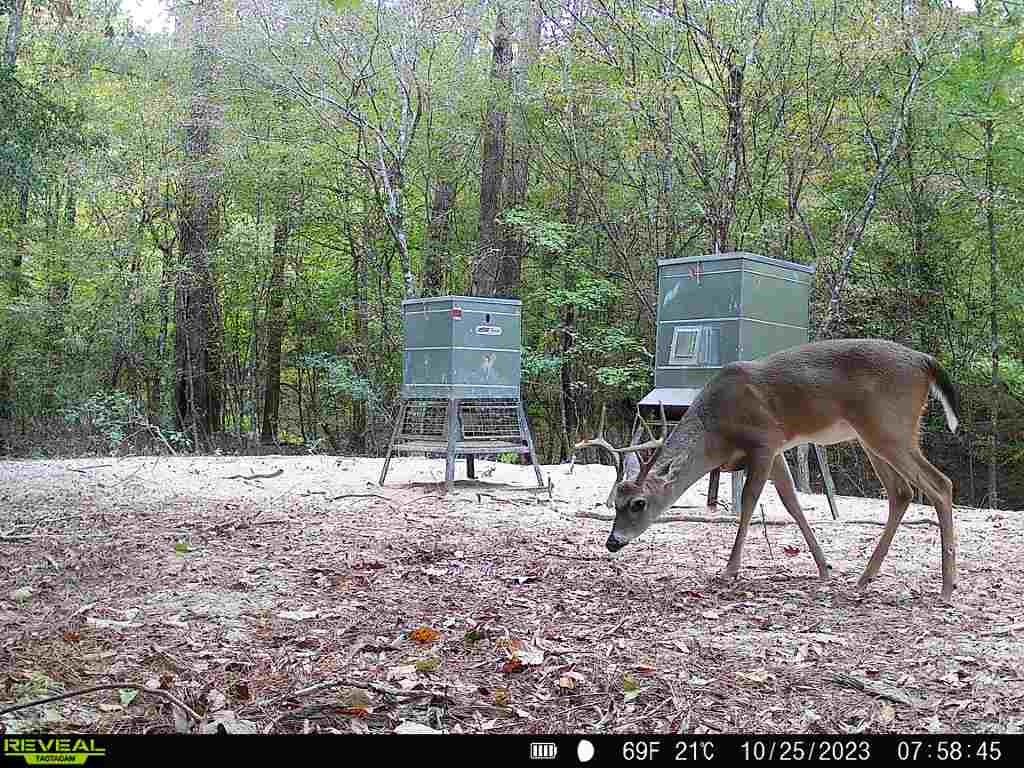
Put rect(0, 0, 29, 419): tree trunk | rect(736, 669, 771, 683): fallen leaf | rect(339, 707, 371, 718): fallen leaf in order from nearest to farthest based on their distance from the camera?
rect(339, 707, 371, 718): fallen leaf, rect(736, 669, 771, 683): fallen leaf, rect(0, 0, 29, 419): tree trunk

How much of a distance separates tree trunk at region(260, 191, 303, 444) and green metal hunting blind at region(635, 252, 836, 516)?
31.4 feet

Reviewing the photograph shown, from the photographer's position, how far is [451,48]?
14945 mm

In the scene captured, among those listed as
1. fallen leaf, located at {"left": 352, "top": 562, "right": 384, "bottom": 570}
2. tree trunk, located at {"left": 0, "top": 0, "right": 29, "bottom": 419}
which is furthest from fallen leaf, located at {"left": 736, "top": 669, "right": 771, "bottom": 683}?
tree trunk, located at {"left": 0, "top": 0, "right": 29, "bottom": 419}


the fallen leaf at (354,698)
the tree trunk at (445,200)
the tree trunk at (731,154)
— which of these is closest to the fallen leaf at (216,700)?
the fallen leaf at (354,698)

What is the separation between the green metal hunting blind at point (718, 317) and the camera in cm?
678

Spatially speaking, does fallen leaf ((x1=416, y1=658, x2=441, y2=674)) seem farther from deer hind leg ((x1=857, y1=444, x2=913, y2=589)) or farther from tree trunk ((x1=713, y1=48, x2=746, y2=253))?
tree trunk ((x1=713, y1=48, x2=746, y2=253))

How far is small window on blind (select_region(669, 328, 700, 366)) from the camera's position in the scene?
22.6 ft

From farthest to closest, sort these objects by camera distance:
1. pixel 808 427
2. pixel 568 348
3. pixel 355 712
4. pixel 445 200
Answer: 1. pixel 445 200
2. pixel 568 348
3. pixel 808 427
4. pixel 355 712

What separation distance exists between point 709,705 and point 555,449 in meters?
13.1

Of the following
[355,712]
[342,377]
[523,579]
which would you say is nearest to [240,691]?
[355,712]

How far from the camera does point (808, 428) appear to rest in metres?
4.64

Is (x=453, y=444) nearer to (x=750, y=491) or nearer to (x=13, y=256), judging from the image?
(x=750, y=491)
